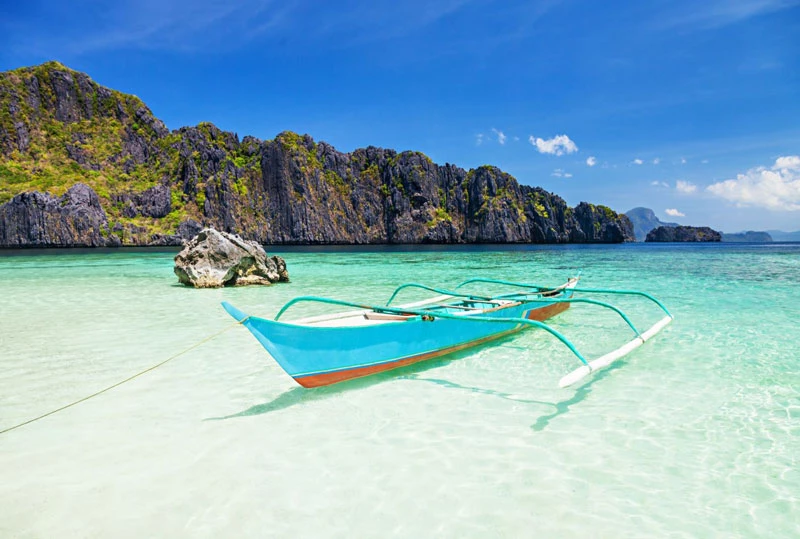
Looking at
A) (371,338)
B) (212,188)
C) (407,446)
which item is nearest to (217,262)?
(371,338)

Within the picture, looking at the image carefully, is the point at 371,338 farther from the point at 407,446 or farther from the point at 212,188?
the point at 212,188

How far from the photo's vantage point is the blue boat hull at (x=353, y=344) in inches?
193

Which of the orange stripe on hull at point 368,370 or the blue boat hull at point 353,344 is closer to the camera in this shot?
the blue boat hull at point 353,344

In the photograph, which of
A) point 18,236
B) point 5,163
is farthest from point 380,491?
point 5,163

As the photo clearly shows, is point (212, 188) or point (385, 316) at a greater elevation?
point (212, 188)

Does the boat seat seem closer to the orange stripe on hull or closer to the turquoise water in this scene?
the orange stripe on hull

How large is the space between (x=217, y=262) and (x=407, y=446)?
15147 mm

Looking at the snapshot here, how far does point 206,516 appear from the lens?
130 inches

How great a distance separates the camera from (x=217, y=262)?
1769 cm

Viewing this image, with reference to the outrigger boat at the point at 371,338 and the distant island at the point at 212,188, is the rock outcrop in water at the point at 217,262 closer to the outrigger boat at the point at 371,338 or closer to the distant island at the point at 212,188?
the outrigger boat at the point at 371,338

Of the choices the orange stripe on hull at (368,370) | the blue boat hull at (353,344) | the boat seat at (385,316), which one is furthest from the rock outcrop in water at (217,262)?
the blue boat hull at (353,344)

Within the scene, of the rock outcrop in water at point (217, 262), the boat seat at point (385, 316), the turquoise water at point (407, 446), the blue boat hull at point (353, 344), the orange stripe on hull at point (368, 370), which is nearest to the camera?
the turquoise water at point (407, 446)

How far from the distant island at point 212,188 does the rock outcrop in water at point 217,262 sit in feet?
320

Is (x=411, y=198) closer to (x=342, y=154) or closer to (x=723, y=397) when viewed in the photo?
(x=342, y=154)
